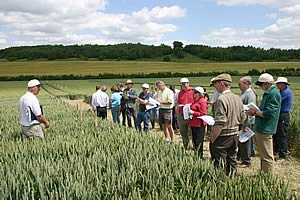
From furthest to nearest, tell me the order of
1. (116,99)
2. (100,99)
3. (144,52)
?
(144,52) < (116,99) < (100,99)

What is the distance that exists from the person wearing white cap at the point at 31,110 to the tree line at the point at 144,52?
74595 mm

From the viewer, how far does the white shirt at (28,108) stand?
6809 millimetres

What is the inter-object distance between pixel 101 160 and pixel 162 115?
17.1 ft

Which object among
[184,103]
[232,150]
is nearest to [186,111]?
[184,103]

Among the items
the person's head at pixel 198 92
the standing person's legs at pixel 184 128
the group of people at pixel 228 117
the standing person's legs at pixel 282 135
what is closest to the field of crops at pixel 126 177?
the group of people at pixel 228 117

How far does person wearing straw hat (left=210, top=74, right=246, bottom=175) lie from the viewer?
5.70 meters

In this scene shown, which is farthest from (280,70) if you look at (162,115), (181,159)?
(181,159)

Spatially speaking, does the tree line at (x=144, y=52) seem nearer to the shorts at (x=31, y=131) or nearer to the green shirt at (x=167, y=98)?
the green shirt at (x=167, y=98)

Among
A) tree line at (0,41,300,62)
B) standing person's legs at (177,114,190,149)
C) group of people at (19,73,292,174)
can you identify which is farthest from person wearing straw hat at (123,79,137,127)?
tree line at (0,41,300,62)

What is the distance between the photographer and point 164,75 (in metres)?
57.3

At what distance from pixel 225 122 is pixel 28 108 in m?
3.46

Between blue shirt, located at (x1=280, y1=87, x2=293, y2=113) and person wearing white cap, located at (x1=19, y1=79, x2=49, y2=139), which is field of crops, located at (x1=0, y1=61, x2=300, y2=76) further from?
person wearing white cap, located at (x1=19, y1=79, x2=49, y2=139)

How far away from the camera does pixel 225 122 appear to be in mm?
5695

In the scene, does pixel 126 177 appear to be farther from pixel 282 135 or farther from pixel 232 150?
pixel 282 135
